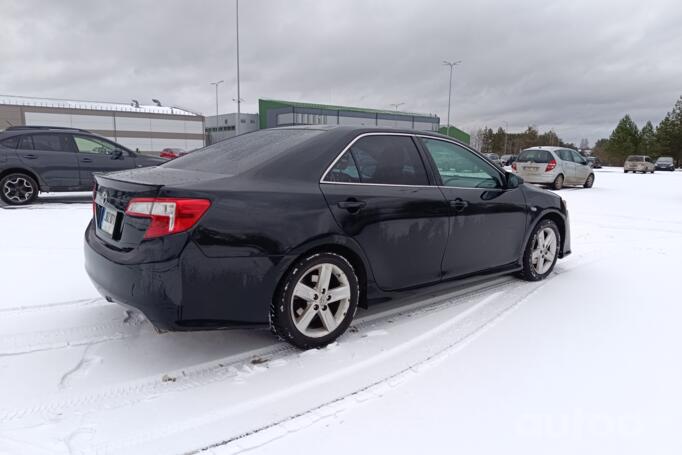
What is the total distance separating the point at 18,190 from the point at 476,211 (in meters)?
8.91

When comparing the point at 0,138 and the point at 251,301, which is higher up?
the point at 0,138

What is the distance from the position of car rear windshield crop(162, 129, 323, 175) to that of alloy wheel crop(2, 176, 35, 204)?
281 inches

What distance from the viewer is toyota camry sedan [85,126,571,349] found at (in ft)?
8.29

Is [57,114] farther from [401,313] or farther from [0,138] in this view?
[401,313]

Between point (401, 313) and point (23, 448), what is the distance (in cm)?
256

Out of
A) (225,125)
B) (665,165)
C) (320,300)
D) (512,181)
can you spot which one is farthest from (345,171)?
(225,125)

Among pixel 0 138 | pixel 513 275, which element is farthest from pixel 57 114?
pixel 513 275

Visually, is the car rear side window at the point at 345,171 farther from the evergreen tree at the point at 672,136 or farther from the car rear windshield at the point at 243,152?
the evergreen tree at the point at 672,136

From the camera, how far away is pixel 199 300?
2543 millimetres

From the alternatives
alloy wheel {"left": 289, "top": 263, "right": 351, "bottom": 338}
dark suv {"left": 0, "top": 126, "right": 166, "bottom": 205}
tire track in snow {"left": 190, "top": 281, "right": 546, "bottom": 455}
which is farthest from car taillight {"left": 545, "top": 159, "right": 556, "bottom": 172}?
alloy wheel {"left": 289, "top": 263, "right": 351, "bottom": 338}

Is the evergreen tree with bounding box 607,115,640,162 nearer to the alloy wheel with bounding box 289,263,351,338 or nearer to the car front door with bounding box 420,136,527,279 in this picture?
the car front door with bounding box 420,136,527,279

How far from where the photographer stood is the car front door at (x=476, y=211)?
12.2 feet

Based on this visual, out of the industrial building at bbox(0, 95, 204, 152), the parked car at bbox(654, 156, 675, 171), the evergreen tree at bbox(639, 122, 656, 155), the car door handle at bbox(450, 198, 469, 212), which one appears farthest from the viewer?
the evergreen tree at bbox(639, 122, 656, 155)

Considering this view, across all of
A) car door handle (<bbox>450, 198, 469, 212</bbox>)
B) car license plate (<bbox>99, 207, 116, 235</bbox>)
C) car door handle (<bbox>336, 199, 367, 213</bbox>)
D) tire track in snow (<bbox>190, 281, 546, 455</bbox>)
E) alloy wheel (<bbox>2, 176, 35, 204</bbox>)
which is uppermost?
car door handle (<bbox>336, 199, 367, 213</bbox>)
